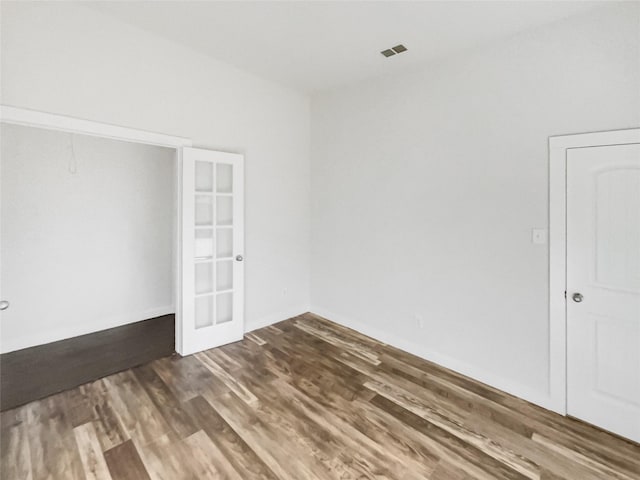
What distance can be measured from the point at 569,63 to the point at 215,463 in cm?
372

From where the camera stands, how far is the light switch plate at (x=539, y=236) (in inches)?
96.0

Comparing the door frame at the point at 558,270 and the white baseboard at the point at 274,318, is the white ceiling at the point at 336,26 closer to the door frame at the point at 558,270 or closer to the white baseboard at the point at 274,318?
the door frame at the point at 558,270

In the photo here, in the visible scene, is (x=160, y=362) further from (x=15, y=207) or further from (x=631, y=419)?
(x=631, y=419)

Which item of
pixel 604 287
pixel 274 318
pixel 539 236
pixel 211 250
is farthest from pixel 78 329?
pixel 604 287

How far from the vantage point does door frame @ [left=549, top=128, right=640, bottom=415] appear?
7.68 ft

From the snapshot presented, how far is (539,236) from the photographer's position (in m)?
2.46

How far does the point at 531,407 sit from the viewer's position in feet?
8.04

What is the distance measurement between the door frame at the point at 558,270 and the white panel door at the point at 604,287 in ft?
0.11

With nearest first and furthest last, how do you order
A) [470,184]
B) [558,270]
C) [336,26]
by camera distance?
[558,270] → [336,26] → [470,184]

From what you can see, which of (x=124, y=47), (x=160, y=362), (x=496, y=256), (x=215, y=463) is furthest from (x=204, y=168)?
(x=496, y=256)

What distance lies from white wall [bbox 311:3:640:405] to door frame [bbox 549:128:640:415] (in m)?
0.05

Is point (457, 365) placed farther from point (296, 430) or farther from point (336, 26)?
point (336, 26)

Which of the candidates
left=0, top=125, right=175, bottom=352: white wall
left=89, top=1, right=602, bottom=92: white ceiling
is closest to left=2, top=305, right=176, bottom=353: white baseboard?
left=0, top=125, right=175, bottom=352: white wall

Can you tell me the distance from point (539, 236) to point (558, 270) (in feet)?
0.97
